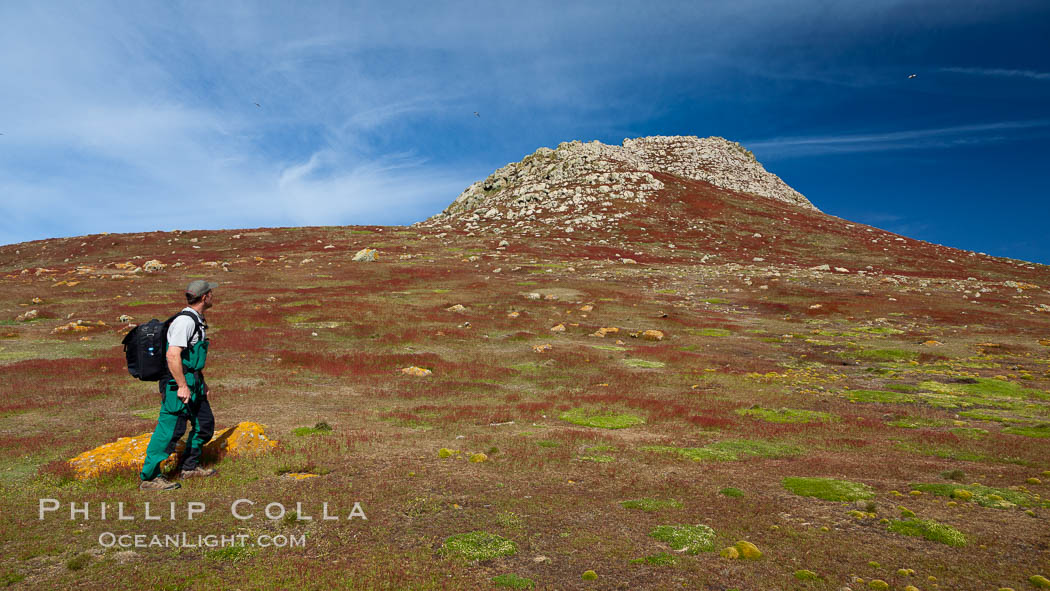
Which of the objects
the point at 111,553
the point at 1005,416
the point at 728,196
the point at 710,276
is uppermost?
the point at 728,196

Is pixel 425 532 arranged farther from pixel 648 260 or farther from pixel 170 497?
pixel 648 260

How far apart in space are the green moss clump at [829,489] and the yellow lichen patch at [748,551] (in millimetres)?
3531

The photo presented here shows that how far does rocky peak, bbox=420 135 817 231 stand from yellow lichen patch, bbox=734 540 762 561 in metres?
88.1

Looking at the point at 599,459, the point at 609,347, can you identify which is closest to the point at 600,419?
the point at 599,459

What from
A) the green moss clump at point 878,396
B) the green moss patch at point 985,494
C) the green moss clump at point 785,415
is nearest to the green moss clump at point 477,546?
the green moss patch at point 985,494

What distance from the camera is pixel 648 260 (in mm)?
73625

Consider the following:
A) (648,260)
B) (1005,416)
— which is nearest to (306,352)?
(1005,416)

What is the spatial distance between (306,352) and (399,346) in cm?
557

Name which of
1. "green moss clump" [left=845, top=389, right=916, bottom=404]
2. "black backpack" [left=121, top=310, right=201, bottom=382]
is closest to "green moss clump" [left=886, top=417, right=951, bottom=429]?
"green moss clump" [left=845, top=389, right=916, bottom=404]

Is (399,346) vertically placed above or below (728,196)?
below

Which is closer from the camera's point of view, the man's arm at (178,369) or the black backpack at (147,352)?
the man's arm at (178,369)

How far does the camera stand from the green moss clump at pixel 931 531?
28.3ft

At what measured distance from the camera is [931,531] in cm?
898

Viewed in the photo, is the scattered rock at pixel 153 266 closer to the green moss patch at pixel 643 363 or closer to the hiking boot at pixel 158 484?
the green moss patch at pixel 643 363
